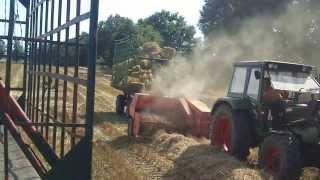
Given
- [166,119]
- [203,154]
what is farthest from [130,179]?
[166,119]

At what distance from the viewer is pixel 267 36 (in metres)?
25.9

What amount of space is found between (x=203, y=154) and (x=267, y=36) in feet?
60.0

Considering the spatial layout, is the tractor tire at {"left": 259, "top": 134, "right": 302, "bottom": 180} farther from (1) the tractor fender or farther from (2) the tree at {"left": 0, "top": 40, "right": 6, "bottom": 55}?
(2) the tree at {"left": 0, "top": 40, "right": 6, "bottom": 55}

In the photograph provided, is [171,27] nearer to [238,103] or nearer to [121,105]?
[121,105]

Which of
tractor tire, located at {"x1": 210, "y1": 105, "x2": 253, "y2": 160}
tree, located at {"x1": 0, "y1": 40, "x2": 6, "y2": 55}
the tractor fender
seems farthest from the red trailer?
tree, located at {"x1": 0, "y1": 40, "x2": 6, "y2": 55}

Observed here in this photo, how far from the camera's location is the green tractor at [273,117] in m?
7.04

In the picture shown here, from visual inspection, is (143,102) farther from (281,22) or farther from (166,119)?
(281,22)

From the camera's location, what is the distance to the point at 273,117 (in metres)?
7.91

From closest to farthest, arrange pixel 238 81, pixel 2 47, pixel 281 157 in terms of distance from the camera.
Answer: pixel 281 157 < pixel 2 47 < pixel 238 81

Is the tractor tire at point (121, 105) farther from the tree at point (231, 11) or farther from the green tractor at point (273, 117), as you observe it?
the tree at point (231, 11)

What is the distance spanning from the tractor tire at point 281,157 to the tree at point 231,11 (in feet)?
75.2

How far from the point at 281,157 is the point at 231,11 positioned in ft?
93.8

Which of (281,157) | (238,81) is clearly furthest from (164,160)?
(281,157)

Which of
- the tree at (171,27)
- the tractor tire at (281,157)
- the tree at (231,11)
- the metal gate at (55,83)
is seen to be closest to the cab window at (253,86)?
the tractor tire at (281,157)
